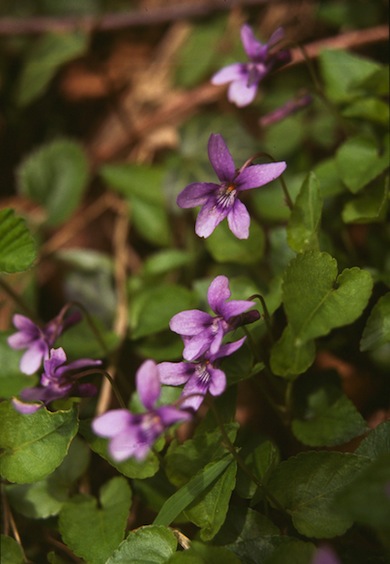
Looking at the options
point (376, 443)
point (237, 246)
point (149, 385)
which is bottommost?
point (376, 443)

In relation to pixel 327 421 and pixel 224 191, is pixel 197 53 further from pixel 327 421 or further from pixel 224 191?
pixel 327 421

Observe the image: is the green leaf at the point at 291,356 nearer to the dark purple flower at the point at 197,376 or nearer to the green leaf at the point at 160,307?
the dark purple flower at the point at 197,376

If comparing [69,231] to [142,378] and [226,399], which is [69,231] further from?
[142,378]

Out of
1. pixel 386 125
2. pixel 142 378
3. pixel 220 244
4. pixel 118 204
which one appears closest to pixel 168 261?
pixel 220 244

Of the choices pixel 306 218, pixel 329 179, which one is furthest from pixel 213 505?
pixel 329 179

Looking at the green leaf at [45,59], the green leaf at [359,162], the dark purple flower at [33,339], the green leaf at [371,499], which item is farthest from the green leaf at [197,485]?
the green leaf at [45,59]

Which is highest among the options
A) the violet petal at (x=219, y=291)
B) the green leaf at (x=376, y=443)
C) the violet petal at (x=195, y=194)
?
the violet petal at (x=195, y=194)

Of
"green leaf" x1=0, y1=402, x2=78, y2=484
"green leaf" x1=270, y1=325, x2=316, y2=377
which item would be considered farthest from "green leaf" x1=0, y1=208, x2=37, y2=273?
"green leaf" x1=270, y1=325, x2=316, y2=377
